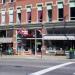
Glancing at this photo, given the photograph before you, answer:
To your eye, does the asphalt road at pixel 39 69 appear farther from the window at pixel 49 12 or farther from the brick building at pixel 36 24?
the window at pixel 49 12

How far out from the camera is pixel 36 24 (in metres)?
50.9

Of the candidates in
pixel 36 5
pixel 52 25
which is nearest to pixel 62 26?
pixel 52 25

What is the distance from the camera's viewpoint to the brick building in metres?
48.2

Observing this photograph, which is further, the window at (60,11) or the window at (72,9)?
the window at (60,11)

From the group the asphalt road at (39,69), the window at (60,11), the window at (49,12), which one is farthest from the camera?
the window at (49,12)

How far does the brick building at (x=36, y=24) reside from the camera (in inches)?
1898

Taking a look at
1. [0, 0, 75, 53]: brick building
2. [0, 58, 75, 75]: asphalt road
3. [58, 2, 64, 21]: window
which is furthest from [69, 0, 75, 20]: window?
[0, 58, 75, 75]: asphalt road

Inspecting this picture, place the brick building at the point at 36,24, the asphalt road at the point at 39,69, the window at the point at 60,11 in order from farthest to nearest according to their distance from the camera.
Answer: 1. the window at the point at 60,11
2. the brick building at the point at 36,24
3. the asphalt road at the point at 39,69

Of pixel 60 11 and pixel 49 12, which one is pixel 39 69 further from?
pixel 49 12

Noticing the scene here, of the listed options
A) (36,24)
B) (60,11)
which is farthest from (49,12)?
(36,24)

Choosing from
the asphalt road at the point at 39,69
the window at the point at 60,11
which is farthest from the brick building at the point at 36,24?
the asphalt road at the point at 39,69

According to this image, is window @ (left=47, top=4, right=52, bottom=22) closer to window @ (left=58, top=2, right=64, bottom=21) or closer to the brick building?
the brick building

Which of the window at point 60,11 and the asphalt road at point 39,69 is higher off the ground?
the window at point 60,11

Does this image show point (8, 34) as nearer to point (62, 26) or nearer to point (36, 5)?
point (36, 5)
